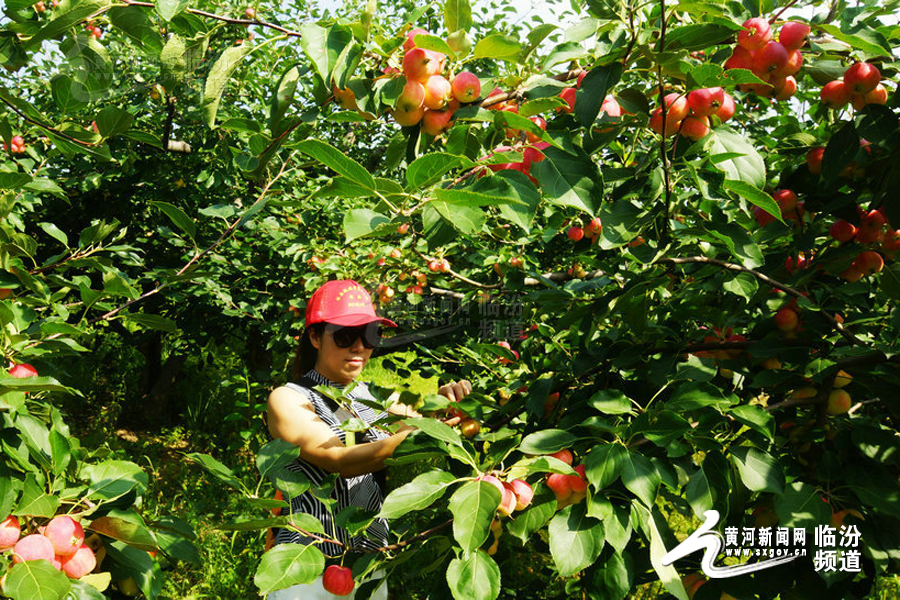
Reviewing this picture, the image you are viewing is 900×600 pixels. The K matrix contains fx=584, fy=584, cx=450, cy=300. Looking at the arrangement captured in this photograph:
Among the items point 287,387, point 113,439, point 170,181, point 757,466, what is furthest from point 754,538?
point 113,439

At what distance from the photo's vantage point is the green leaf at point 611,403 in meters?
0.93

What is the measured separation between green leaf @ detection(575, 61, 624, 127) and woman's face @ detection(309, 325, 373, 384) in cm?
126

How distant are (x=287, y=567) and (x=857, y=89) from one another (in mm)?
1198

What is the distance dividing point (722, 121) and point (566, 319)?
0.49 meters

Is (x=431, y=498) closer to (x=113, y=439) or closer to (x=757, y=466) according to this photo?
(x=757, y=466)

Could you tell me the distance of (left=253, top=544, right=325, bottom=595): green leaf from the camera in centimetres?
84

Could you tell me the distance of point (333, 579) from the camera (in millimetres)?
1112

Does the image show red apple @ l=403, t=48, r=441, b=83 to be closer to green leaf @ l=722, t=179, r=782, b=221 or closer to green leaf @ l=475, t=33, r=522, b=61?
green leaf @ l=475, t=33, r=522, b=61

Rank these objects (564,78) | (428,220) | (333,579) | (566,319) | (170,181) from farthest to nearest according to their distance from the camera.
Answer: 1. (170,181)
2. (566,319)
3. (333,579)
4. (564,78)
5. (428,220)

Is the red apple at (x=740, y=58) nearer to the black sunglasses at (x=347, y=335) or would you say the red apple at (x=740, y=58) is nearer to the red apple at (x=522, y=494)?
the red apple at (x=522, y=494)

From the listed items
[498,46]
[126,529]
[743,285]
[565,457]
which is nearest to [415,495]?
[565,457]

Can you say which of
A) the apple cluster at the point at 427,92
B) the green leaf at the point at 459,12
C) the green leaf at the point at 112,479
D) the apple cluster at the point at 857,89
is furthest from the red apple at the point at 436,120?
the green leaf at the point at 112,479

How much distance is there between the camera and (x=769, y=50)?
0.89 meters

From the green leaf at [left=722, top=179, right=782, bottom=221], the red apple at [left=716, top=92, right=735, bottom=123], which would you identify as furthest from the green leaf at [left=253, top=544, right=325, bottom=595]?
the red apple at [left=716, top=92, right=735, bottom=123]
